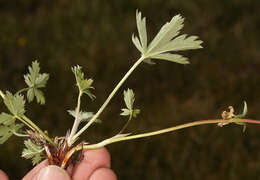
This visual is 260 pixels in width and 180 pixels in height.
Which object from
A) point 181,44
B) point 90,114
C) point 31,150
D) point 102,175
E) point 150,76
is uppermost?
point 181,44

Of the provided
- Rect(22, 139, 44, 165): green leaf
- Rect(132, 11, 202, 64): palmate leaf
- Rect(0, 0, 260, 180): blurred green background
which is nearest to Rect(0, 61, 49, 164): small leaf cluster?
Rect(22, 139, 44, 165): green leaf

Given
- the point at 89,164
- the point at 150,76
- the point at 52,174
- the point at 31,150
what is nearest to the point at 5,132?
the point at 31,150

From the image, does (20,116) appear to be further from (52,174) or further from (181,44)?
(181,44)

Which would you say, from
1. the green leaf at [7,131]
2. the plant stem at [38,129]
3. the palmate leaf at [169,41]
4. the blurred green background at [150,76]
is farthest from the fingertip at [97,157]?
the blurred green background at [150,76]

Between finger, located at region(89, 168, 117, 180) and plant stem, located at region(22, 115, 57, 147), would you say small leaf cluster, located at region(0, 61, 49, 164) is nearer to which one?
plant stem, located at region(22, 115, 57, 147)

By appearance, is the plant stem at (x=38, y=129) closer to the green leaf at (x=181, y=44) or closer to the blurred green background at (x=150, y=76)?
the green leaf at (x=181, y=44)

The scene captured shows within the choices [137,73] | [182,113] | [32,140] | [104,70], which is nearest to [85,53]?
[104,70]
